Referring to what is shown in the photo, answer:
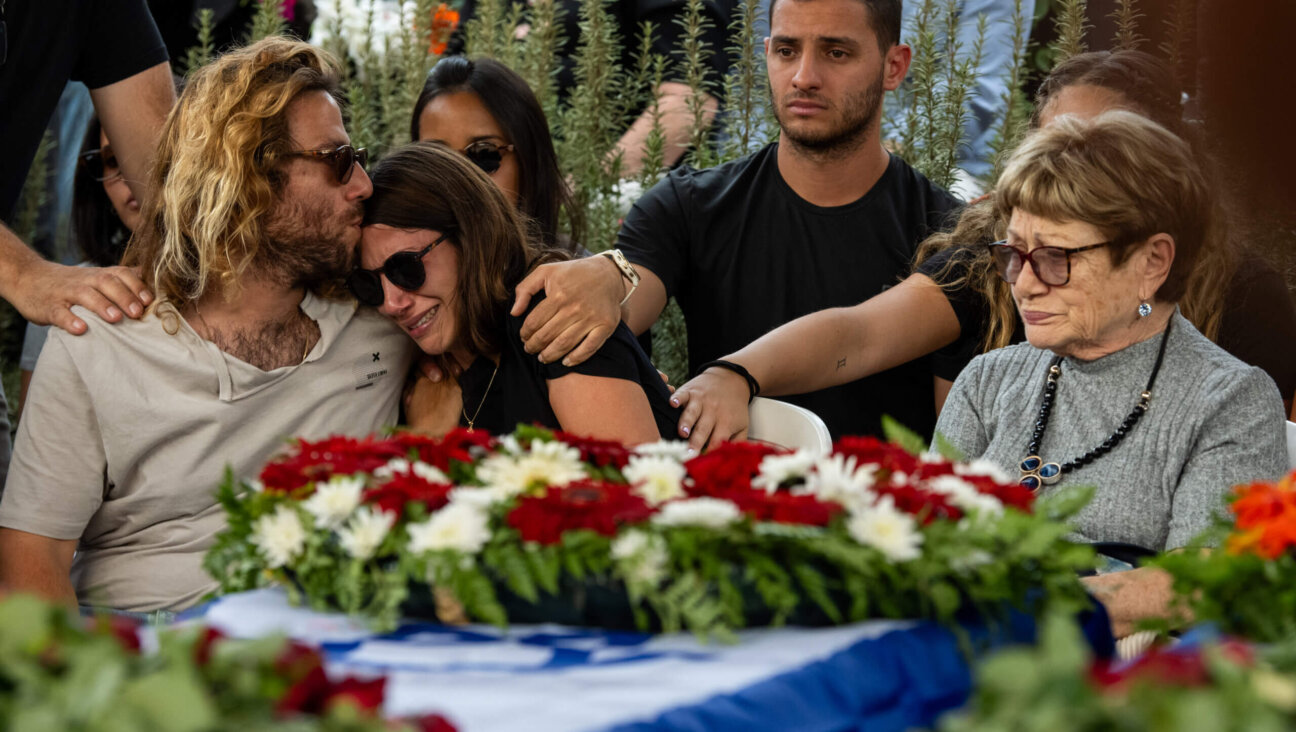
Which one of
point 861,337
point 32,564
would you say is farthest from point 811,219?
point 32,564

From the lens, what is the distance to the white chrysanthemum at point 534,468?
55.3 inches

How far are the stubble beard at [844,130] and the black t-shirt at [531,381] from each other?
1.13 metres

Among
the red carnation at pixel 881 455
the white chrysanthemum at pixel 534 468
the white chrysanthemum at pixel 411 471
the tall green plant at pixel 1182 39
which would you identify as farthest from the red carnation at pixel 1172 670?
the tall green plant at pixel 1182 39

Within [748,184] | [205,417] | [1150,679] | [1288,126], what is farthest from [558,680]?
[748,184]

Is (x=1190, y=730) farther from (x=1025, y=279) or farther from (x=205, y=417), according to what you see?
(x=205, y=417)

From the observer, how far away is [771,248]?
3729 millimetres

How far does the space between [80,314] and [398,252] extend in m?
0.66

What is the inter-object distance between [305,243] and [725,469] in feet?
5.11

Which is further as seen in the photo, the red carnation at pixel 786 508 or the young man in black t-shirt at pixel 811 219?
the young man in black t-shirt at pixel 811 219

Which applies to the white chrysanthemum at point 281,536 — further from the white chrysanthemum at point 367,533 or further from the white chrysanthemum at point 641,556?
the white chrysanthemum at point 641,556

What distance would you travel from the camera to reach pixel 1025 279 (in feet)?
7.91

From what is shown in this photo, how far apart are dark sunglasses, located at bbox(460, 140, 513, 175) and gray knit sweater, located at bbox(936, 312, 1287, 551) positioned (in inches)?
69.8

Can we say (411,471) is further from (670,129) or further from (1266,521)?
(670,129)

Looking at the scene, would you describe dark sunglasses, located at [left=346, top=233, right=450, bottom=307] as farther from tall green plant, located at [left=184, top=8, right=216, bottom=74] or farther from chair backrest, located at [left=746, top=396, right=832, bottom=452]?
tall green plant, located at [left=184, top=8, right=216, bottom=74]
